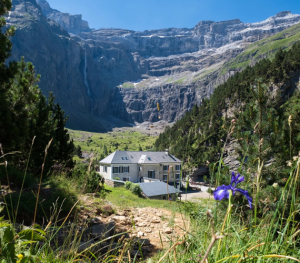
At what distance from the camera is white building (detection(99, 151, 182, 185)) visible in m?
44.0

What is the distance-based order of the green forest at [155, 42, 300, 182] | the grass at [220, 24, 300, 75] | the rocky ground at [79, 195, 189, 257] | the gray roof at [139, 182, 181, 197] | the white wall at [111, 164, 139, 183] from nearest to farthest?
1. the rocky ground at [79, 195, 189, 257]
2. the green forest at [155, 42, 300, 182]
3. the gray roof at [139, 182, 181, 197]
4. the white wall at [111, 164, 139, 183]
5. the grass at [220, 24, 300, 75]

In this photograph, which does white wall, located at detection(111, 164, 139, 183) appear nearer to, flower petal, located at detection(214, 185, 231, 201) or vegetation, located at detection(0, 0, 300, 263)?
vegetation, located at detection(0, 0, 300, 263)

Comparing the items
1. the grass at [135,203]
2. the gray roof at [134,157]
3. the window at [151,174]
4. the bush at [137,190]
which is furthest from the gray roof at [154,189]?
the window at [151,174]

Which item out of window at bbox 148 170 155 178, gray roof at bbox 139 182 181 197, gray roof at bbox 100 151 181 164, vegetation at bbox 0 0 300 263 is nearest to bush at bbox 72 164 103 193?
vegetation at bbox 0 0 300 263

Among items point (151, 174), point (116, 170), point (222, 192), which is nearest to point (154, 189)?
point (116, 170)

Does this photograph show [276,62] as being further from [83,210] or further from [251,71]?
[83,210]

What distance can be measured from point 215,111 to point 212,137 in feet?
29.9

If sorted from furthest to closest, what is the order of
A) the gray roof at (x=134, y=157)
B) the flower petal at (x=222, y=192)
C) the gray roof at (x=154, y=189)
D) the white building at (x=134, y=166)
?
the gray roof at (x=134, y=157)
the white building at (x=134, y=166)
the gray roof at (x=154, y=189)
the flower petal at (x=222, y=192)

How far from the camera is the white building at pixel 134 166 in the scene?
44.0 metres

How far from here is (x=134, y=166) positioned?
4675 cm

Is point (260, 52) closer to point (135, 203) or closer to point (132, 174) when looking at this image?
point (132, 174)

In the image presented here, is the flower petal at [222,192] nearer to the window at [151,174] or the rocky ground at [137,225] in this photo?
the rocky ground at [137,225]

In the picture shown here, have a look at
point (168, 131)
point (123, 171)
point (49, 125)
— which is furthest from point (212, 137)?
point (49, 125)

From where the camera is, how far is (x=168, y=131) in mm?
84938
